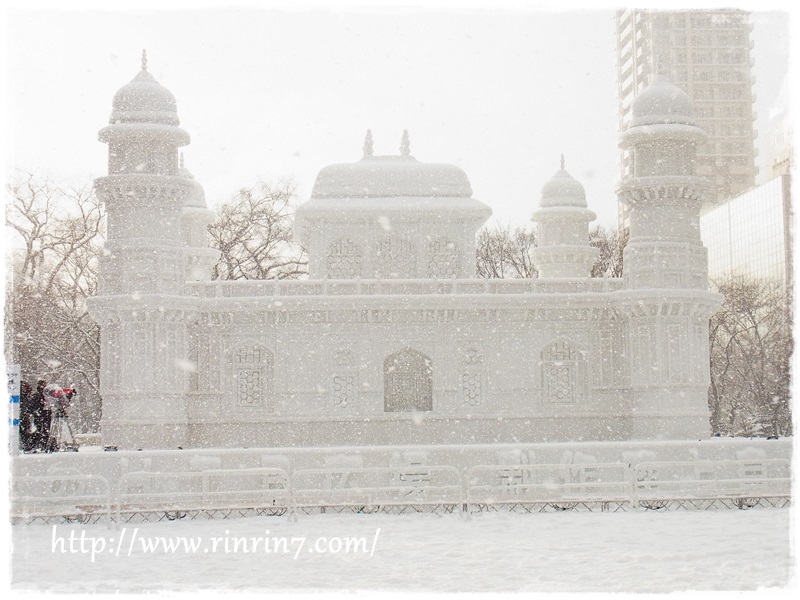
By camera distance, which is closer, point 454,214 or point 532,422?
point 532,422

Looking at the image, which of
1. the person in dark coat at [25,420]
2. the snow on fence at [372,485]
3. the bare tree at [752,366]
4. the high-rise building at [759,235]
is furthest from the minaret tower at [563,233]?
the person in dark coat at [25,420]

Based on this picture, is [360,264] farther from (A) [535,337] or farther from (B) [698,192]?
(B) [698,192]

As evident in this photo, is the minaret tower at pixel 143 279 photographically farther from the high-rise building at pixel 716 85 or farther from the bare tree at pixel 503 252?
the high-rise building at pixel 716 85

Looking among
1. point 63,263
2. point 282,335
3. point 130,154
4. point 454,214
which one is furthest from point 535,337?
point 63,263

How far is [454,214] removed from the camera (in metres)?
28.4

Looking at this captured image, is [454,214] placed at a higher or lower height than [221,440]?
higher

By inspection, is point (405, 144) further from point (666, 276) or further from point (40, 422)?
point (40, 422)

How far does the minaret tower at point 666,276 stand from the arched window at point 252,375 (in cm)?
853

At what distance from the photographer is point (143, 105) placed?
25.9 meters

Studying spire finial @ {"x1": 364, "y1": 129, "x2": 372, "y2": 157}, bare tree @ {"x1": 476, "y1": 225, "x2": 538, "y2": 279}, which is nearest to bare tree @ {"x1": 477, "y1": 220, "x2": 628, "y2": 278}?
bare tree @ {"x1": 476, "y1": 225, "x2": 538, "y2": 279}

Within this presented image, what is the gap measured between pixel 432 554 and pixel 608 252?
110ft

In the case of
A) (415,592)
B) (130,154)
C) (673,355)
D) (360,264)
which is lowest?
(415,592)

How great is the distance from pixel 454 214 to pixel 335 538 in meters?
13.9

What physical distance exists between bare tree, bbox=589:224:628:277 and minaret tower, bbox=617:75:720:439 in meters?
19.1
